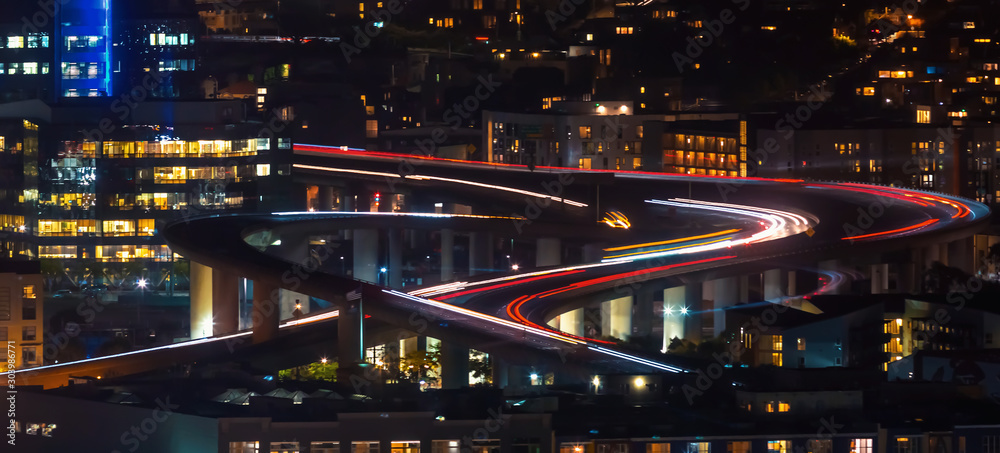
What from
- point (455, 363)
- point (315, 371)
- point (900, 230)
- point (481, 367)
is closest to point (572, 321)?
point (481, 367)

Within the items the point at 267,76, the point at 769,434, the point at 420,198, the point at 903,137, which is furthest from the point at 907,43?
the point at 769,434

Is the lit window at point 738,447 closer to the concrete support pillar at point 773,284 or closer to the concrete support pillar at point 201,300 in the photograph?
the concrete support pillar at point 201,300

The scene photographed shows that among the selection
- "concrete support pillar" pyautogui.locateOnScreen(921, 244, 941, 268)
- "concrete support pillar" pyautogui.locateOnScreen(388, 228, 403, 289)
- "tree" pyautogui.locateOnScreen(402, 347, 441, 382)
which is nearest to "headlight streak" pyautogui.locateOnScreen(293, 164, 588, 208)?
"concrete support pillar" pyautogui.locateOnScreen(388, 228, 403, 289)

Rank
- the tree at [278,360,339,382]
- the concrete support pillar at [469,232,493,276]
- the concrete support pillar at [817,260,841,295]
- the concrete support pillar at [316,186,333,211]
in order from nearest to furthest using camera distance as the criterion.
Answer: the tree at [278,360,339,382]
the concrete support pillar at [817,260,841,295]
the concrete support pillar at [469,232,493,276]
the concrete support pillar at [316,186,333,211]

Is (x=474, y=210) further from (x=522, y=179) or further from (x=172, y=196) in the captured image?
(x=172, y=196)

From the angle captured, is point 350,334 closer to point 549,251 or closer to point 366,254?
point 549,251

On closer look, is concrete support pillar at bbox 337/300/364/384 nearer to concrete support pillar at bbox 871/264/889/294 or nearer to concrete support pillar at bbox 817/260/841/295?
concrete support pillar at bbox 817/260/841/295
